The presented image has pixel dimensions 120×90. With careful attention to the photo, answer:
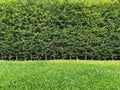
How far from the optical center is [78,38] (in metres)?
12.0

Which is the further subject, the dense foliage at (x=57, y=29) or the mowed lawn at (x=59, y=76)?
the dense foliage at (x=57, y=29)

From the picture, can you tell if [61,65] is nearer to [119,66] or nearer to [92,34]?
[119,66]

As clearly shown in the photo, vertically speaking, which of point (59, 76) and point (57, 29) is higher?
point (57, 29)

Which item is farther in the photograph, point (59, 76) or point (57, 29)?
point (57, 29)

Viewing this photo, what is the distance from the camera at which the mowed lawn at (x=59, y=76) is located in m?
7.98

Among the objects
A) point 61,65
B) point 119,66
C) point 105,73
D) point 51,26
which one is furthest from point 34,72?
point 51,26

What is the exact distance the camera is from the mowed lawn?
26.2 feet

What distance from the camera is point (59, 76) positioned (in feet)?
28.2

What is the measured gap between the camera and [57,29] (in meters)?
12.1

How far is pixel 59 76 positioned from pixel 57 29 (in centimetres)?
371

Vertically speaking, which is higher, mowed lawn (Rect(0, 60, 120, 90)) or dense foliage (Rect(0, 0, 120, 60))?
dense foliage (Rect(0, 0, 120, 60))

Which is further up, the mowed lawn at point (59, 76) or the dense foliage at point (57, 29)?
the dense foliage at point (57, 29)

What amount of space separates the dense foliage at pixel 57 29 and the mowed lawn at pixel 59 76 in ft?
6.89

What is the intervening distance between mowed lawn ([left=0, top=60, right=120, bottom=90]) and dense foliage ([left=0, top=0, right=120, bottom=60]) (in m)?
2.10
